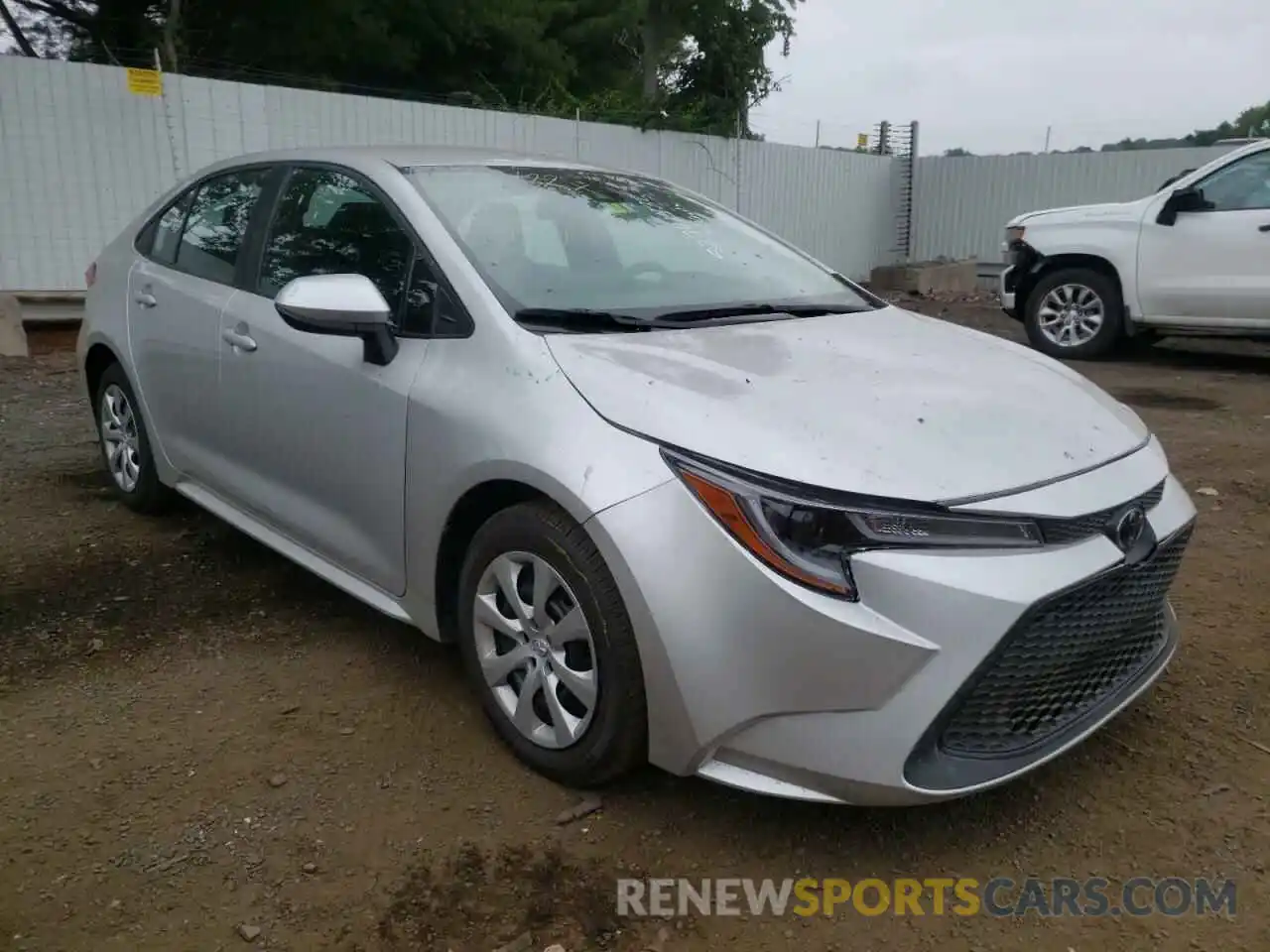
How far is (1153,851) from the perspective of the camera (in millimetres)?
2449

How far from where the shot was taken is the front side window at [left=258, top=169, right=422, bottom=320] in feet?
10.4

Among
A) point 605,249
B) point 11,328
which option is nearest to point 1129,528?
point 605,249

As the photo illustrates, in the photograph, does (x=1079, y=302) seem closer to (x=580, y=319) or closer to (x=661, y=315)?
(x=661, y=315)

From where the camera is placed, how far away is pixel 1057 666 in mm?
2342

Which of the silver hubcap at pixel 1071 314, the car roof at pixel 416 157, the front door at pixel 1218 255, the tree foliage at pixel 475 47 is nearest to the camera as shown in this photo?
the car roof at pixel 416 157

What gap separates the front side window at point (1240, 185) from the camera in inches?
312

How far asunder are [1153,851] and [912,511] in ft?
3.41

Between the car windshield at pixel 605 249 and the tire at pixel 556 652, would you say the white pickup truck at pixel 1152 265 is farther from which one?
the tire at pixel 556 652

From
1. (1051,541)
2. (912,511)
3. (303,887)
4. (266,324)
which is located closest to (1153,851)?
(1051,541)

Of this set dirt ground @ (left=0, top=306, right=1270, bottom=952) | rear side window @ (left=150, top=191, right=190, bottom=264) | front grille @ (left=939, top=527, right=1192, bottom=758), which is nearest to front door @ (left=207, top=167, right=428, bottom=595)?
dirt ground @ (left=0, top=306, right=1270, bottom=952)

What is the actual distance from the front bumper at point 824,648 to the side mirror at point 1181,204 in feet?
22.8

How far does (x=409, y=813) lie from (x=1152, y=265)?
7.83m

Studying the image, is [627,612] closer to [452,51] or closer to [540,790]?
[540,790]

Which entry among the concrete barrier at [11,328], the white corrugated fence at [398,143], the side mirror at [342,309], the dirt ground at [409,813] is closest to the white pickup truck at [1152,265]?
the white corrugated fence at [398,143]
